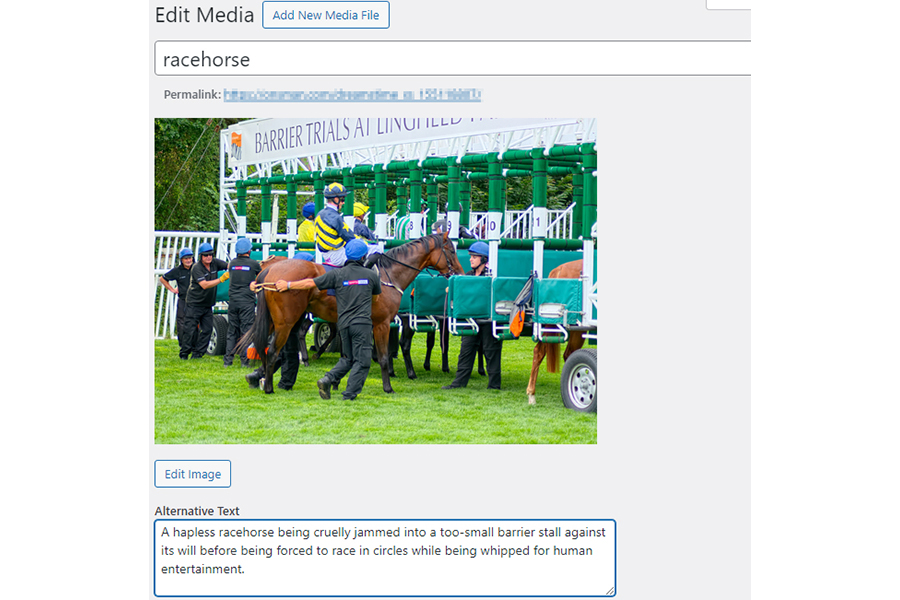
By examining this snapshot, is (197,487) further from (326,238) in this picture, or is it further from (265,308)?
(326,238)

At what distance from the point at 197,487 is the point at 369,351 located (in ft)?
13.7

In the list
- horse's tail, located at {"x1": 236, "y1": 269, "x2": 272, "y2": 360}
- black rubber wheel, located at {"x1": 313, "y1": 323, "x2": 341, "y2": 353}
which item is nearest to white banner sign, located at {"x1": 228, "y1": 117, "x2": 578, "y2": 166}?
horse's tail, located at {"x1": 236, "y1": 269, "x2": 272, "y2": 360}

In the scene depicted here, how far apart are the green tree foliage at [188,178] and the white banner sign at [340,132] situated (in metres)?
4.68

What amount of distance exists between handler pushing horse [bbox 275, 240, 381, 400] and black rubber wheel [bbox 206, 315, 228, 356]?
4.93m

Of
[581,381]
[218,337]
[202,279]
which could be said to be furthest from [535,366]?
[218,337]

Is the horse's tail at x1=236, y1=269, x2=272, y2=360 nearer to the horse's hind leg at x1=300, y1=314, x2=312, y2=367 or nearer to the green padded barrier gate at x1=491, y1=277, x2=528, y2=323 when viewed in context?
the green padded barrier gate at x1=491, y1=277, x2=528, y2=323

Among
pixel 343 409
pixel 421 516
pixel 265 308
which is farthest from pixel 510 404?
pixel 421 516

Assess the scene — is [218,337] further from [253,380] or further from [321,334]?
[253,380]

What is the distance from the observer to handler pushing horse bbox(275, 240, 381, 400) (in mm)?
8383

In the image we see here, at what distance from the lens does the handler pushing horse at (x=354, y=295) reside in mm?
8383

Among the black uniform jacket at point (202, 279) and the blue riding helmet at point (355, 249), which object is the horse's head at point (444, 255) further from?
the black uniform jacket at point (202, 279)

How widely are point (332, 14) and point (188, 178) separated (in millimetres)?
15464

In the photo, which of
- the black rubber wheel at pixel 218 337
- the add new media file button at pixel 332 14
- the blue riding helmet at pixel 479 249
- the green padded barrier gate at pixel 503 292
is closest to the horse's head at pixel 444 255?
the blue riding helmet at pixel 479 249

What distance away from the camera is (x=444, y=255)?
9.57 meters
